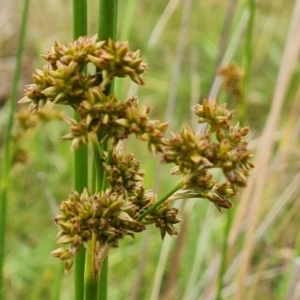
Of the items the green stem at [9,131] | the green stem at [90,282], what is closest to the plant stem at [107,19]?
the green stem at [90,282]

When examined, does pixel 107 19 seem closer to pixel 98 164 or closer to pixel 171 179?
pixel 98 164

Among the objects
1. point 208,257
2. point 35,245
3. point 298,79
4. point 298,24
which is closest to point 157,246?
point 208,257

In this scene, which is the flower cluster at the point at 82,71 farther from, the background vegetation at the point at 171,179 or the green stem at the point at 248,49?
the green stem at the point at 248,49

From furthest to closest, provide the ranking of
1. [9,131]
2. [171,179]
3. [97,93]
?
[171,179], [9,131], [97,93]

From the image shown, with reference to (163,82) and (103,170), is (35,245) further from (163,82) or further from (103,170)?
(103,170)

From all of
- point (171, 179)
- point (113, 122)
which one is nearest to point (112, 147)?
point (113, 122)

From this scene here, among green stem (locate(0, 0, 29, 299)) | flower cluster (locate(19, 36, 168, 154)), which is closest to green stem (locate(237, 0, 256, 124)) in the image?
green stem (locate(0, 0, 29, 299))
